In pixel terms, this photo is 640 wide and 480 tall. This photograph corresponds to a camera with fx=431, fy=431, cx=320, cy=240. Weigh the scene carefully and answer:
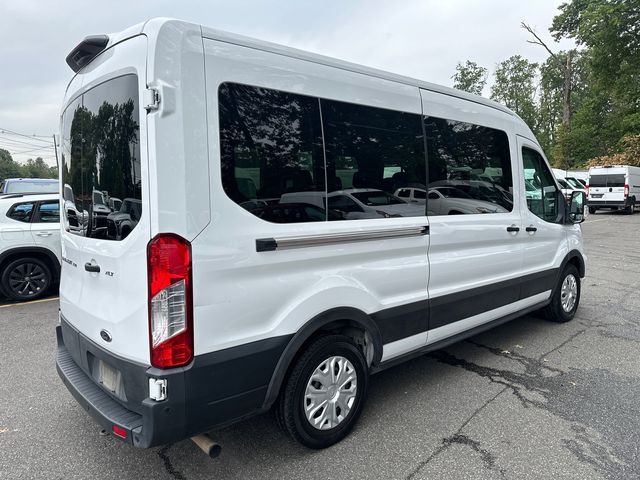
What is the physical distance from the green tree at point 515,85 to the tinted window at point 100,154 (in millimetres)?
52190

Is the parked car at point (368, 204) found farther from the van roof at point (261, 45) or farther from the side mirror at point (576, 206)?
the side mirror at point (576, 206)

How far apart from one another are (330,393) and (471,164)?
90.8 inches

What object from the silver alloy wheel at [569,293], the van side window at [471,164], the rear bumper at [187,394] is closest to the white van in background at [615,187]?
the silver alloy wheel at [569,293]

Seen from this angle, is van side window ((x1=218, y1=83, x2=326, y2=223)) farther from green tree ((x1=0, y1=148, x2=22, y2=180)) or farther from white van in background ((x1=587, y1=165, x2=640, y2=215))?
green tree ((x1=0, y1=148, x2=22, y2=180))

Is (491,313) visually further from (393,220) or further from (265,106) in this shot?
(265,106)

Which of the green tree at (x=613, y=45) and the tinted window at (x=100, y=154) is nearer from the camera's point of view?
the tinted window at (x=100, y=154)

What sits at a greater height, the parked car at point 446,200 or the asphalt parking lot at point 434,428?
the parked car at point 446,200

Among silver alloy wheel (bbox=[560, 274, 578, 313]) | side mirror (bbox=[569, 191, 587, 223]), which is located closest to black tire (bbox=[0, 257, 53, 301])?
silver alloy wheel (bbox=[560, 274, 578, 313])

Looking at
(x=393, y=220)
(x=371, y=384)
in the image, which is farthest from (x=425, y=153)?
(x=371, y=384)

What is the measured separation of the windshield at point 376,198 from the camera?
113 inches

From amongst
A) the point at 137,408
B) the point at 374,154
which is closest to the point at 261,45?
the point at 374,154

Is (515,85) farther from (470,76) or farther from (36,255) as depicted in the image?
(36,255)

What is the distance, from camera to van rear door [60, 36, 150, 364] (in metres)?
2.14

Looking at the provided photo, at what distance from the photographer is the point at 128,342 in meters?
2.23
